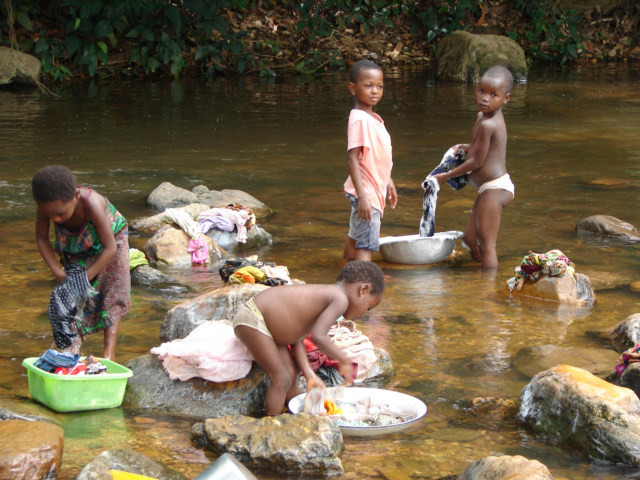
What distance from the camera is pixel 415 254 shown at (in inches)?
241

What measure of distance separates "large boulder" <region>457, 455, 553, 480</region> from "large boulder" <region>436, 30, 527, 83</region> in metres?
14.2

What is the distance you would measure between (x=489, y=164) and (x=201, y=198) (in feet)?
8.95

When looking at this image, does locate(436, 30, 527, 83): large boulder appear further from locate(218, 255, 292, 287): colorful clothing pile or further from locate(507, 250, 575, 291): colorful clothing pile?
locate(218, 255, 292, 287): colorful clothing pile

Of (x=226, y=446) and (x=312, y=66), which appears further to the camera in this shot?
(x=312, y=66)

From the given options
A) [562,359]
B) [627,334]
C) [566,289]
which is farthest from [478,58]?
[562,359]

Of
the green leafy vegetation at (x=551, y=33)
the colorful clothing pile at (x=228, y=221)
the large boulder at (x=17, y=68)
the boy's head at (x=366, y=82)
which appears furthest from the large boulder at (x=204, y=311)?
the green leafy vegetation at (x=551, y=33)

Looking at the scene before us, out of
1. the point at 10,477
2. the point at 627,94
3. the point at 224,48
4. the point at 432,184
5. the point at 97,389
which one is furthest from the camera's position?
the point at 224,48

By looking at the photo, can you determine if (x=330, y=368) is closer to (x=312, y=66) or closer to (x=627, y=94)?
(x=627, y=94)

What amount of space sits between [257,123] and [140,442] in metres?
8.87

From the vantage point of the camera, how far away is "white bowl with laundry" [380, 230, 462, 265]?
606cm

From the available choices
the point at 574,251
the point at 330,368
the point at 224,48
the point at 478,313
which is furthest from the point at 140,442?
the point at 224,48

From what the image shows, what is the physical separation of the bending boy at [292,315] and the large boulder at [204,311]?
717 millimetres

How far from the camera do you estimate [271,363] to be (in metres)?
3.70

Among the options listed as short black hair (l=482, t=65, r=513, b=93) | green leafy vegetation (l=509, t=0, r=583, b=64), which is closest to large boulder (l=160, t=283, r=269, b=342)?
short black hair (l=482, t=65, r=513, b=93)
